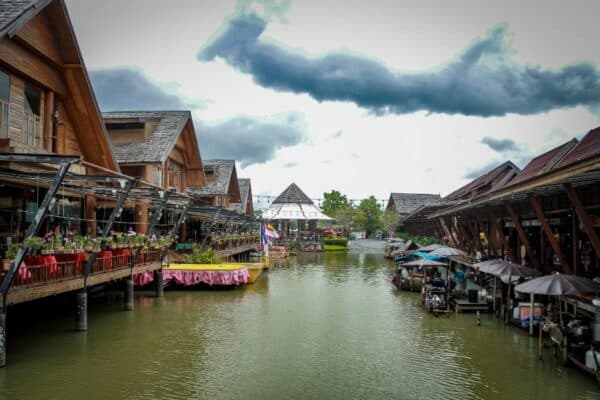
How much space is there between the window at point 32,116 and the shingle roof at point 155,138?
682cm

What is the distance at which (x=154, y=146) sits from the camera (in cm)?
2525

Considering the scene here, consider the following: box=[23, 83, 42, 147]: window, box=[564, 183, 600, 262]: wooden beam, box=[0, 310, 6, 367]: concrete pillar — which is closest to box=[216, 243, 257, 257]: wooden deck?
box=[23, 83, 42, 147]: window

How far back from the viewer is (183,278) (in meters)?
23.1

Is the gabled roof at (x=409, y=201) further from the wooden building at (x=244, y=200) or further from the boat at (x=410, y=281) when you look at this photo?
the boat at (x=410, y=281)

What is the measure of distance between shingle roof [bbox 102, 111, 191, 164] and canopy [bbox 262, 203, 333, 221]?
2517 cm

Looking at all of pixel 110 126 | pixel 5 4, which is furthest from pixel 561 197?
pixel 110 126

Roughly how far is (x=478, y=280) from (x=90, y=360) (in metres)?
17.7

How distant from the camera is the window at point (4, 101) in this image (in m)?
14.0

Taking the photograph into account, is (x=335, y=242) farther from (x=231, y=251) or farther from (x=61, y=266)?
(x=61, y=266)

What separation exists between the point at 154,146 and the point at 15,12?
12.4 meters

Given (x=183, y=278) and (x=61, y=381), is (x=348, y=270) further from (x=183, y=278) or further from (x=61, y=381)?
(x=61, y=381)

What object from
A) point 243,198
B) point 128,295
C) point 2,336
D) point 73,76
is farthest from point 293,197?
point 2,336

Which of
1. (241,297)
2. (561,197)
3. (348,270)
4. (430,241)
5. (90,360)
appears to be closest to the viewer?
(90,360)

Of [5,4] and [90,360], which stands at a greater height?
[5,4]
